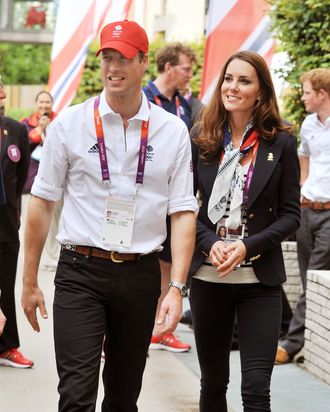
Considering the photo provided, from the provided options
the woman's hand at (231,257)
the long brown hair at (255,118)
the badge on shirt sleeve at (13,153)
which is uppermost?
the long brown hair at (255,118)

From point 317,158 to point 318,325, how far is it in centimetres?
126

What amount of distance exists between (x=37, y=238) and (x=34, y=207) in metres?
0.14

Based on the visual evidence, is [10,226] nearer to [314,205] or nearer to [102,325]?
[314,205]

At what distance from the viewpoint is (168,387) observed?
24.2 feet

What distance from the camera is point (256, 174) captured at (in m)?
5.28

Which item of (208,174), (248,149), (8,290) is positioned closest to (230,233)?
(208,174)

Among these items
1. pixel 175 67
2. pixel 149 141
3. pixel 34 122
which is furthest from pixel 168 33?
pixel 149 141

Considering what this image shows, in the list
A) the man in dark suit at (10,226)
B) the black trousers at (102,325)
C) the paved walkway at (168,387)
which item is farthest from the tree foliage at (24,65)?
the black trousers at (102,325)

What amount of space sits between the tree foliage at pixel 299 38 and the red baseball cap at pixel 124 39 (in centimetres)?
421

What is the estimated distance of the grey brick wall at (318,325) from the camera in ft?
24.5

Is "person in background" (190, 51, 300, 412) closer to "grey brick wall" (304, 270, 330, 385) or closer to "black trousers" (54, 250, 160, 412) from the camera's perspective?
"black trousers" (54, 250, 160, 412)

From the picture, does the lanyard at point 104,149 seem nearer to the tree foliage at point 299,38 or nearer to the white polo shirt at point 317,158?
the white polo shirt at point 317,158

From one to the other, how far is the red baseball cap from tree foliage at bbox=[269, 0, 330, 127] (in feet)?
13.8

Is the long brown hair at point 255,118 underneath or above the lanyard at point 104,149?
above
